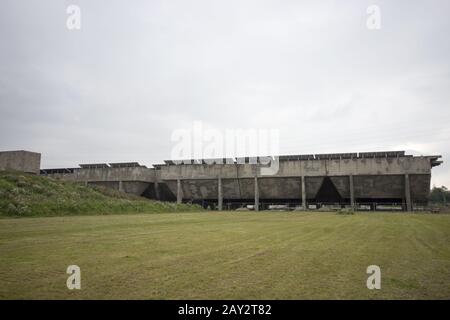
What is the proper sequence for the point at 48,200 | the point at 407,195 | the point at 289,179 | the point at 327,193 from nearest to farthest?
the point at 48,200 < the point at 407,195 < the point at 289,179 < the point at 327,193

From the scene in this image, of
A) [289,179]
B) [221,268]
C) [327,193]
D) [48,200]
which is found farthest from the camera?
[327,193]

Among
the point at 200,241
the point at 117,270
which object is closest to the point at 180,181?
the point at 200,241

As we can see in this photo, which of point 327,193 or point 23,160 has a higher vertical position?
point 23,160

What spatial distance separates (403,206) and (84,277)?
47.9m

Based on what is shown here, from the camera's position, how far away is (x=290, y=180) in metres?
48.1

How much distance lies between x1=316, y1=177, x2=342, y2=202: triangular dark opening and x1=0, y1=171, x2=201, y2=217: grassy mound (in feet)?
85.9

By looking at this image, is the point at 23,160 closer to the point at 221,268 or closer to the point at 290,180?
the point at 290,180

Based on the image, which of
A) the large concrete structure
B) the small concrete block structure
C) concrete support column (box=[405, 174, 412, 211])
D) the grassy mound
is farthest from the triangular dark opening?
the small concrete block structure

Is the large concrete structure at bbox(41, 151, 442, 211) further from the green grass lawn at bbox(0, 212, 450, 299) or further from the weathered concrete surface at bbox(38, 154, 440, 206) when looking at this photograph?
the green grass lawn at bbox(0, 212, 450, 299)

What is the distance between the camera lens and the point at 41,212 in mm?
21453

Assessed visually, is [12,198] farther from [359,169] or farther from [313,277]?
[359,169]

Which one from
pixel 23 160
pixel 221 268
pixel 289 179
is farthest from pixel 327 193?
pixel 221 268

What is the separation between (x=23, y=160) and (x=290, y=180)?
1443 inches
